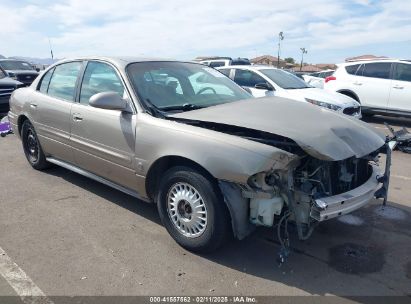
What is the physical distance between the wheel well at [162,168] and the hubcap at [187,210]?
178 millimetres

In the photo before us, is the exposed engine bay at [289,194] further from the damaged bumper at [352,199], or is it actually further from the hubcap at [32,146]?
the hubcap at [32,146]

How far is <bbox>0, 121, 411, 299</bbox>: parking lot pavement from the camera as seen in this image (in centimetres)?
303

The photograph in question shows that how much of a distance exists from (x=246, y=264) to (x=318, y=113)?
157cm

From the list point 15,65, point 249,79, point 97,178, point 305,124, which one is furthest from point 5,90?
point 15,65

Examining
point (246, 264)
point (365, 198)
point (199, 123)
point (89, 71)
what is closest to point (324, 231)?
point (365, 198)

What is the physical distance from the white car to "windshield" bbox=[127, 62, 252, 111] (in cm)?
392

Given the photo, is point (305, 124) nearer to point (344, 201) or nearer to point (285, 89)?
point (344, 201)

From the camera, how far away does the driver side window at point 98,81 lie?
4152 mm

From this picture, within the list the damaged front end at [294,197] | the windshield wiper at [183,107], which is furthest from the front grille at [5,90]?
the damaged front end at [294,197]

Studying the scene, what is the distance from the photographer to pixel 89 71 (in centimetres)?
457

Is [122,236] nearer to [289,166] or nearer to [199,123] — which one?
[199,123]

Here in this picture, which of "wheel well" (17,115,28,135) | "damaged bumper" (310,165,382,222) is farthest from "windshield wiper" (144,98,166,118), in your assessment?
"wheel well" (17,115,28,135)

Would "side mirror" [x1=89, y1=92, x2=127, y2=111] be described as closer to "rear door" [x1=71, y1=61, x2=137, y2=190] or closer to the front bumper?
"rear door" [x1=71, y1=61, x2=137, y2=190]

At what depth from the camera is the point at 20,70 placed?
19.2 m
